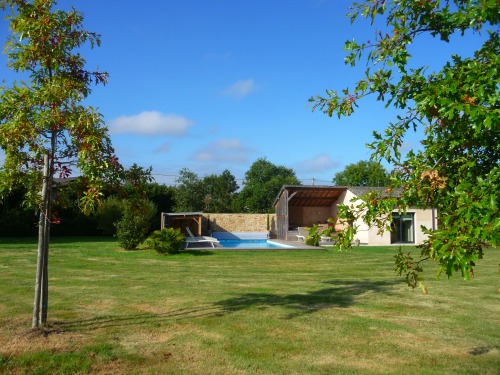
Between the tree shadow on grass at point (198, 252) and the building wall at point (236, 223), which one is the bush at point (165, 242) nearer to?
the tree shadow on grass at point (198, 252)

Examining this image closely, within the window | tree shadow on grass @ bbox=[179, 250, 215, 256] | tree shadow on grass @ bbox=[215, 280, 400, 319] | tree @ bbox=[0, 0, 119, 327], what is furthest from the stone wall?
tree @ bbox=[0, 0, 119, 327]

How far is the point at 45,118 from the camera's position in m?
6.55

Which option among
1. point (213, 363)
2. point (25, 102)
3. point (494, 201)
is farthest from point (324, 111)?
point (25, 102)

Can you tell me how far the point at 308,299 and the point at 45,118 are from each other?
630cm

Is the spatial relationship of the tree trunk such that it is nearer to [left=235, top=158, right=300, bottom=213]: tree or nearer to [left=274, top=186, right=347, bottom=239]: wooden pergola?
[left=274, top=186, right=347, bottom=239]: wooden pergola

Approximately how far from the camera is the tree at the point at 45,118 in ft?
21.3

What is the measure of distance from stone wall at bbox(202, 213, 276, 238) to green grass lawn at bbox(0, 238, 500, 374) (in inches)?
925

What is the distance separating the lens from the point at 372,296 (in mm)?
10352

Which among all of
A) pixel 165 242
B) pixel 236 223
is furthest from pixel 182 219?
pixel 165 242

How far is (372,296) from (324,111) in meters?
6.97

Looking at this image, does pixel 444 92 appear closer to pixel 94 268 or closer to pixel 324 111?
pixel 324 111

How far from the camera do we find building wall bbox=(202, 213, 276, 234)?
3762 centimetres

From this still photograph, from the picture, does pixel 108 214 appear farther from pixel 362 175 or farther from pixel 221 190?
pixel 362 175

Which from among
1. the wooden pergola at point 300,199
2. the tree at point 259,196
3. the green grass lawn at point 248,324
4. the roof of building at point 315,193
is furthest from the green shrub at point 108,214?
the tree at point 259,196
